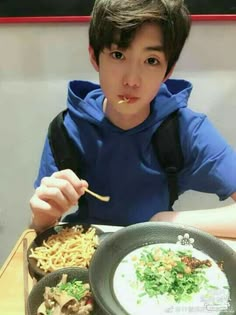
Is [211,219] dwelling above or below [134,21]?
below

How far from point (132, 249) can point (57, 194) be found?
0.70 feet

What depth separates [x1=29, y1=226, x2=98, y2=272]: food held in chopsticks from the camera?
0.93 meters

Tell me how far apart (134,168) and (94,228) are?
12.2 inches

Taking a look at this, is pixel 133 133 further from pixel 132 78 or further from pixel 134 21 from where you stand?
pixel 134 21

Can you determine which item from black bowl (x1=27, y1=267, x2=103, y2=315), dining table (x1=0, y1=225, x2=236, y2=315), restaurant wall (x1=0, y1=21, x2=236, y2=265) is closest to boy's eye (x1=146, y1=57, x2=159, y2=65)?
dining table (x1=0, y1=225, x2=236, y2=315)

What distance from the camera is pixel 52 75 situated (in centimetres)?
183

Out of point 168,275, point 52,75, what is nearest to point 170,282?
point 168,275

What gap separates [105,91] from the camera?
120cm

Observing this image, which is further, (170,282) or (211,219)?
(211,219)

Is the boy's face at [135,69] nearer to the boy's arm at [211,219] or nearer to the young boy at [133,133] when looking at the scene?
the young boy at [133,133]

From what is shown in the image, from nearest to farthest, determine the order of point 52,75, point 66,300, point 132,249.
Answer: point 66,300 < point 132,249 < point 52,75

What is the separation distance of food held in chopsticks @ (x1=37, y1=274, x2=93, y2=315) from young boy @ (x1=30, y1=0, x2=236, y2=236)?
234 millimetres

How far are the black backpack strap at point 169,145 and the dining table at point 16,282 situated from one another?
0.89 ft

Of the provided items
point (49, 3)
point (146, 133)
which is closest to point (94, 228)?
point (146, 133)
